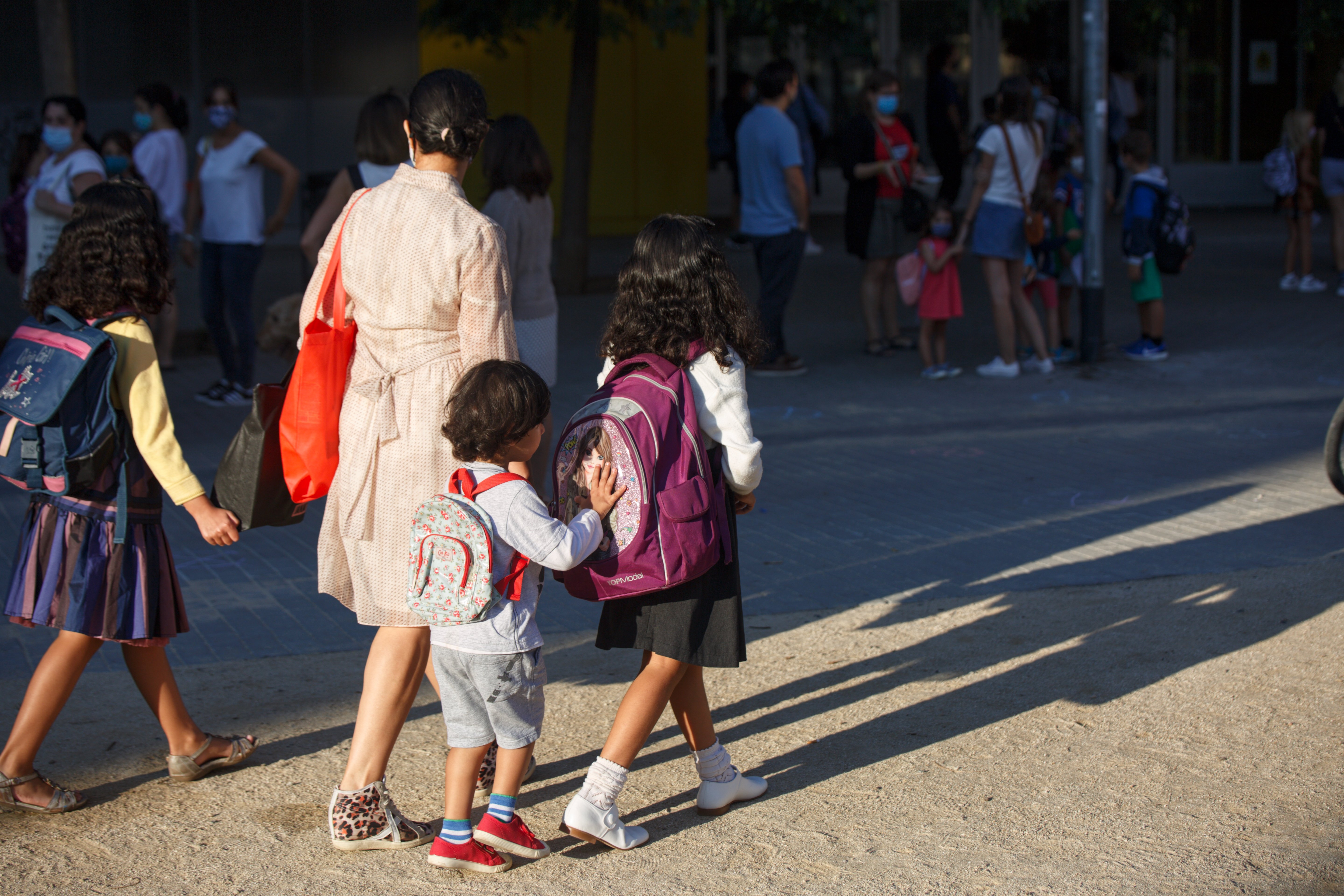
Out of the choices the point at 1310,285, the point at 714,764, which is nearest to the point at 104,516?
the point at 714,764

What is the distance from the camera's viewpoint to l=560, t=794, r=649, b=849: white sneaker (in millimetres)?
3246

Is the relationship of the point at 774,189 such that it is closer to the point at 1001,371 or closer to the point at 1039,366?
the point at 1001,371

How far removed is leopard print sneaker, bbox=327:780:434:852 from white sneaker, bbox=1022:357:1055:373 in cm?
738

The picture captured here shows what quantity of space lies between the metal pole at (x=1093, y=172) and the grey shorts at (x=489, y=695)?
7.31m

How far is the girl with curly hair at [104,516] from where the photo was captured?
343cm

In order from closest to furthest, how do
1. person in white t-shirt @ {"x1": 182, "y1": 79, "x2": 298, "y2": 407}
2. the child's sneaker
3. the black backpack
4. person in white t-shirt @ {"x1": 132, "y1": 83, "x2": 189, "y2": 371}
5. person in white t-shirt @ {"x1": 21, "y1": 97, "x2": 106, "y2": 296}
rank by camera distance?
person in white t-shirt @ {"x1": 21, "y1": 97, "x2": 106, "y2": 296} → person in white t-shirt @ {"x1": 182, "y1": 79, "x2": 298, "y2": 407} → person in white t-shirt @ {"x1": 132, "y1": 83, "x2": 189, "y2": 371} → the black backpack → the child's sneaker

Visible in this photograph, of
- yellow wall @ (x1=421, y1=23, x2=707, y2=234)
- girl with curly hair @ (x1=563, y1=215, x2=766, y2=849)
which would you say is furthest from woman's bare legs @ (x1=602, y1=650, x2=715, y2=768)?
yellow wall @ (x1=421, y1=23, x2=707, y2=234)

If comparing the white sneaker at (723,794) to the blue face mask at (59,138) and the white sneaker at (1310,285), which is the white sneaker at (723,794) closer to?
the blue face mask at (59,138)

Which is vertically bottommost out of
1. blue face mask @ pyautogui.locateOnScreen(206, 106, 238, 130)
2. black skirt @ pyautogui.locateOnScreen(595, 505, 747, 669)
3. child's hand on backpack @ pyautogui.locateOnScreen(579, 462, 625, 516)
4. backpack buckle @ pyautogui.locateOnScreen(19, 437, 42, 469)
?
black skirt @ pyautogui.locateOnScreen(595, 505, 747, 669)

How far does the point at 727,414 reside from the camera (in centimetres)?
327

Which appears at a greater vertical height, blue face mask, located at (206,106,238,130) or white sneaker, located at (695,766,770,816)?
blue face mask, located at (206,106,238,130)

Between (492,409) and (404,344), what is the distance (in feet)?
1.15

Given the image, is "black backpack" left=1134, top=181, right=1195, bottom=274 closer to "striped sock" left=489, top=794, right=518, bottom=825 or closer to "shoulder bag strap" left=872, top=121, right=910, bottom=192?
"shoulder bag strap" left=872, top=121, right=910, bottom=192

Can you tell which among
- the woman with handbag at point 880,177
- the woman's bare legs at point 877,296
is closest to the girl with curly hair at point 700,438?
the woman with handbag at point 880,177
